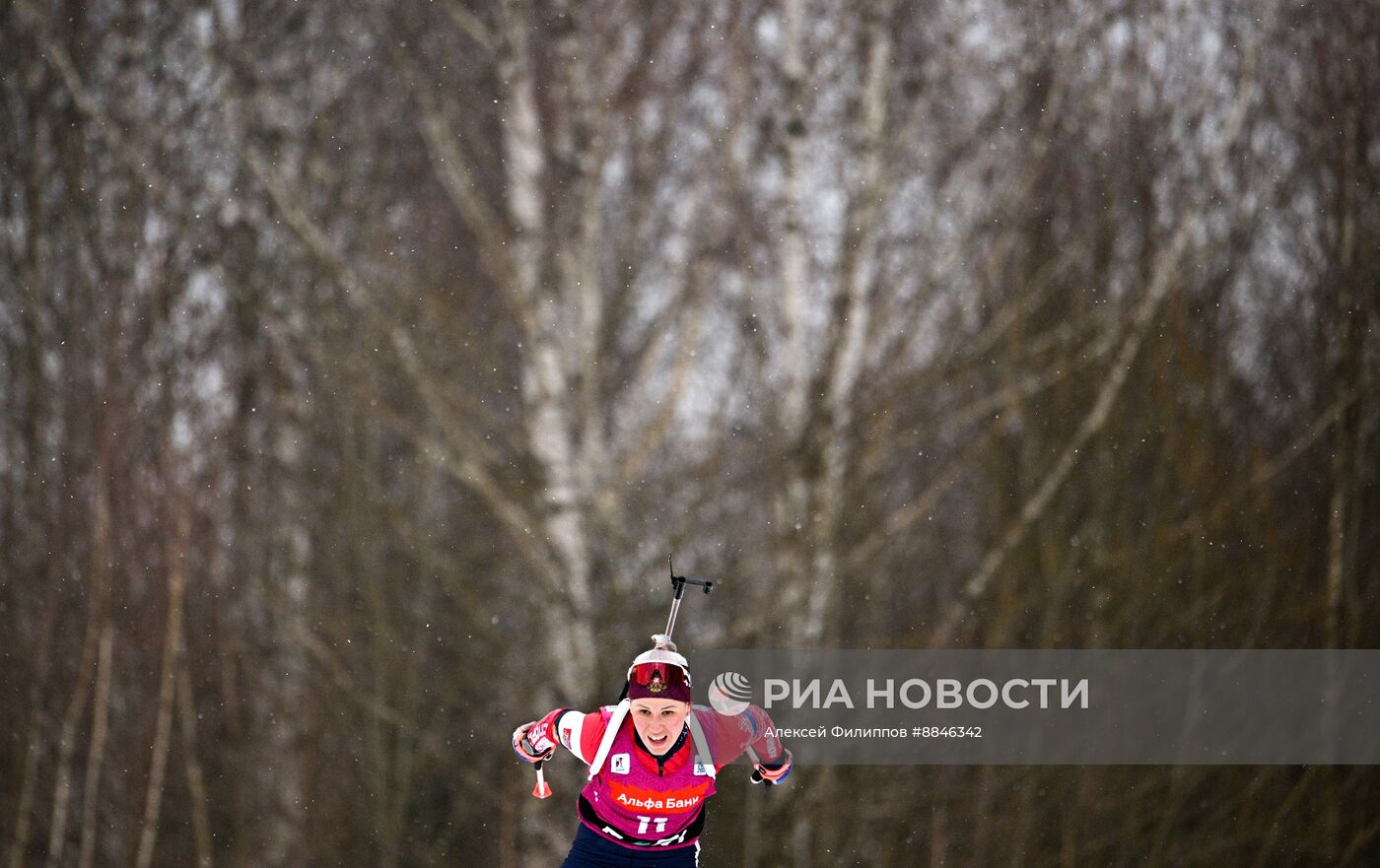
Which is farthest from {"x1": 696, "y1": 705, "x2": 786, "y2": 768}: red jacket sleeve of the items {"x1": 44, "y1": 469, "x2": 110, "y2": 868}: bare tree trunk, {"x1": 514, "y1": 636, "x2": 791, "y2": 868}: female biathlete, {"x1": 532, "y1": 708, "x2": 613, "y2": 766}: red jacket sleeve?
{"x1": 44, "y1": 469, "x2": 110, "y2": 868}: bare tree trunk

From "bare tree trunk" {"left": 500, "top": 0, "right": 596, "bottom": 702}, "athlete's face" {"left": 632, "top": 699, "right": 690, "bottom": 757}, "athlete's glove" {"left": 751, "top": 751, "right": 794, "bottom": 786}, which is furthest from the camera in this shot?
"bare tree trunk" {"left": 500, "top": 0, "right": 596, "bottom": 702}

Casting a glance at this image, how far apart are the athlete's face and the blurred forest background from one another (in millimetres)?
894

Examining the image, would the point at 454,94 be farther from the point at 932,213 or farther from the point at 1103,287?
the point at 1103,287

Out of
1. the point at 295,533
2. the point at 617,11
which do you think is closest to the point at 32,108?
→ the point at 295,533

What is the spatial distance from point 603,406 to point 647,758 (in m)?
1.10

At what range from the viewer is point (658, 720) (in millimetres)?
2266

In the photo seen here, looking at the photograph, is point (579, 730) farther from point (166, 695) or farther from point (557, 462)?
point (166, 695)

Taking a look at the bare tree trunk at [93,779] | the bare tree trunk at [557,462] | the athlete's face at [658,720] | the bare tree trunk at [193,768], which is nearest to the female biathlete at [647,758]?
the athlete's face at [658,720]

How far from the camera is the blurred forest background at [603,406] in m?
3.18

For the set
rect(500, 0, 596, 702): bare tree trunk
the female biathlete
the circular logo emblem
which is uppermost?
rect(500, 0, 596, 702): bare tree trunk

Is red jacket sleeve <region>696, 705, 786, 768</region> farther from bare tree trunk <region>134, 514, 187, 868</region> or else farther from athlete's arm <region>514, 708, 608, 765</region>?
bare tree trunk <region>134, 514, 187, 868</region>

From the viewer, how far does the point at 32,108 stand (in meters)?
3.31

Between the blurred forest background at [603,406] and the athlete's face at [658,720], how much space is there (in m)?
0.89

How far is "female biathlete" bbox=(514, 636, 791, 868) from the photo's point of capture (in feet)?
7.44
